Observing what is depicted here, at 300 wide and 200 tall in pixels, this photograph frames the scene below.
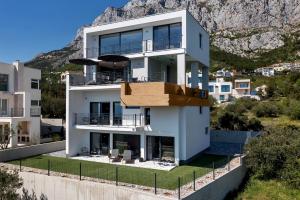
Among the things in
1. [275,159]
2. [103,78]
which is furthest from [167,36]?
[275,159]

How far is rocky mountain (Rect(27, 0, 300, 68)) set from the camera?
145m

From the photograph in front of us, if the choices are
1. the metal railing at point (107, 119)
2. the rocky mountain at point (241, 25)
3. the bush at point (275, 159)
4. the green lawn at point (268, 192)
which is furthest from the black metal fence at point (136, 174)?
the rocky mountain at point (241, 25)

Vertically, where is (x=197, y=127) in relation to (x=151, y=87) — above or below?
below

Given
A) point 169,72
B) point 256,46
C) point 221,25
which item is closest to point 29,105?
point 169,72

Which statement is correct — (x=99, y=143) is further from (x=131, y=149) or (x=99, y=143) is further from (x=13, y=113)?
(x=13, y=113)

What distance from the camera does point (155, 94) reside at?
2080 cm

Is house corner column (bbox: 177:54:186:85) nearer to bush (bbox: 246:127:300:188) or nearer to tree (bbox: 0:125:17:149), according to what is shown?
bush (bbox: 246:127:300:188)

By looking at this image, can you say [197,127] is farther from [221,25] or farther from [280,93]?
[221,25]

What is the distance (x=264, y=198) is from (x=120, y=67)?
1511 centimetres

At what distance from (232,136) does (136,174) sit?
17.6 m

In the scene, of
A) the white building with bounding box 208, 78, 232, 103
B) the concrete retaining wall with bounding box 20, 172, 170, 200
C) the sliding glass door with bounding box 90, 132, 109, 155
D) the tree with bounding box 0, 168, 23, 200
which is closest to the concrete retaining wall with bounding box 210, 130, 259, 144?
the sliding glass door with bounding box 90, 132, 109, 155

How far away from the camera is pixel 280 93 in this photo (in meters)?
83.5

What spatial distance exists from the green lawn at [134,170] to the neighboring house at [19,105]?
26.8 ft

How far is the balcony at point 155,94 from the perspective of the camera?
2044 centimetres
